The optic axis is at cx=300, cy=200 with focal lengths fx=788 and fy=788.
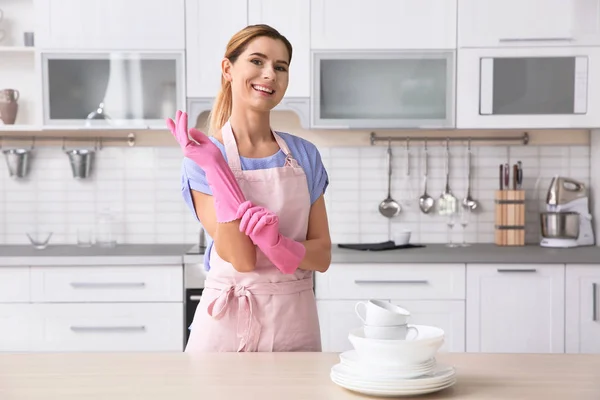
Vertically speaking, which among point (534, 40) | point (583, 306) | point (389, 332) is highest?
point (534, 40)

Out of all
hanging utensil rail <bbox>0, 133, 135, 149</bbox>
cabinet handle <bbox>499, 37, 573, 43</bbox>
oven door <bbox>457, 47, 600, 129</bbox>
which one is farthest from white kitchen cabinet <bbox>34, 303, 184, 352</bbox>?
cabinet handle <bbox>499, 37, 573, 43</bbox>

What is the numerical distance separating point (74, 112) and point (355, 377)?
2.60 m

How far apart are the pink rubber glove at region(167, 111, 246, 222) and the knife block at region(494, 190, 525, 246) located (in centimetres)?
226

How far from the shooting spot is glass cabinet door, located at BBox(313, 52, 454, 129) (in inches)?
143

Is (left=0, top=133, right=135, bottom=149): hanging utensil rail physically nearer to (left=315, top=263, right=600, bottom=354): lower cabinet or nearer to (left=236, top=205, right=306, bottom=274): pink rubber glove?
(left=315, top=263, right=600, bottom=354): lower cabinet

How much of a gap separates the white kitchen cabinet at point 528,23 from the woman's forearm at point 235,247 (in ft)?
6.79

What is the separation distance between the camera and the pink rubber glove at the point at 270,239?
1779mm

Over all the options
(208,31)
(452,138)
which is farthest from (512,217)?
(208,31)

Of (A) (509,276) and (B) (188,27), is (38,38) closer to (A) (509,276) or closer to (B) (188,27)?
(B) (188,27)

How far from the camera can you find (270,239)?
1815 mm

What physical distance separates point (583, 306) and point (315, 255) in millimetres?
1852

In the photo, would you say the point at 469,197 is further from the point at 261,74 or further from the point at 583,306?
the point at 261,74

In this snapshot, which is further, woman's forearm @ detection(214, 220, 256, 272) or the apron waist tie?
the apron waist tie

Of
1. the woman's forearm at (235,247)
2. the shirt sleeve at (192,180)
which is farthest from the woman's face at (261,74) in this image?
the woman's forearm at (235,247)
